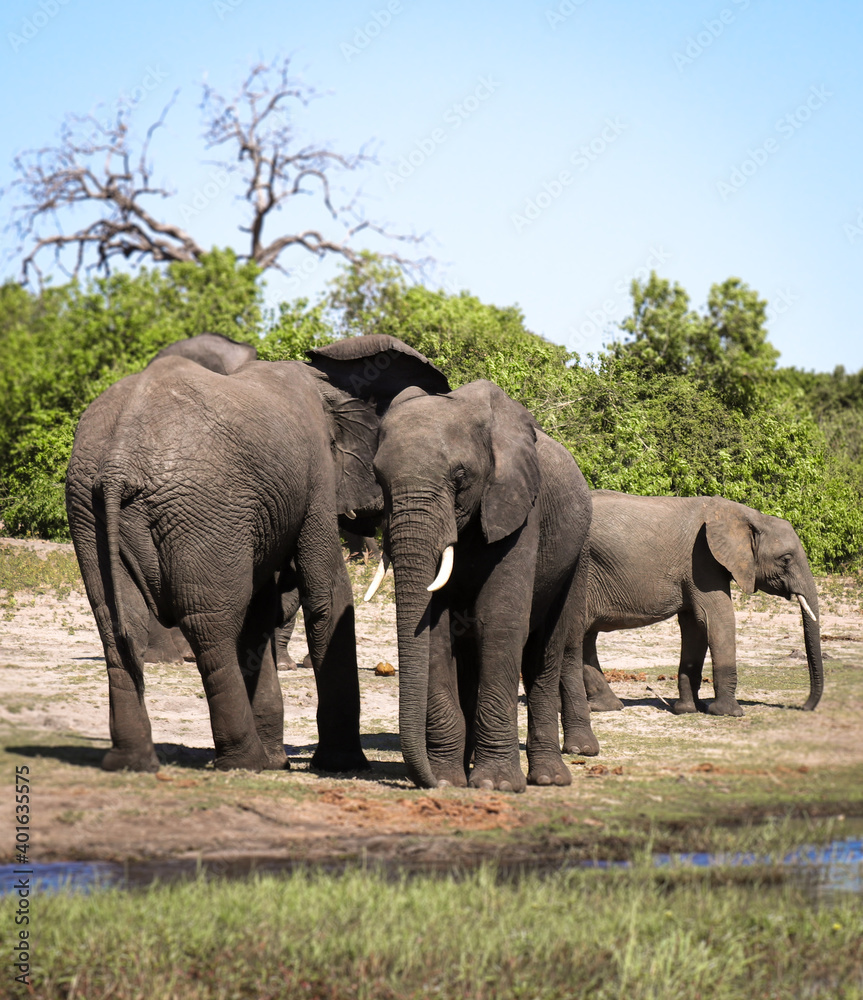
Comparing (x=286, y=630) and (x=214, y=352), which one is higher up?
(x=214, y=352)

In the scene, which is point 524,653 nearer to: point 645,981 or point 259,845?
point 259,845

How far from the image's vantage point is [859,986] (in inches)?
197

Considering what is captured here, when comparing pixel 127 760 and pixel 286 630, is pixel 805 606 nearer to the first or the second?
pixel 286 630

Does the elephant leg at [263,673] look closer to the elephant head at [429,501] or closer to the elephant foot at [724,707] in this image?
the elephant head at [429,501]

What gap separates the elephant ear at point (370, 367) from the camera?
903cm

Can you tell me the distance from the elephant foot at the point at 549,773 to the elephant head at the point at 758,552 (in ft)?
15.7

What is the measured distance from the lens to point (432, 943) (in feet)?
16.4

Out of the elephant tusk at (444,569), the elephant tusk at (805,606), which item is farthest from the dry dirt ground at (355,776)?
the elephant tusk at (444,569)

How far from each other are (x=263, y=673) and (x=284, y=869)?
9.73 feet

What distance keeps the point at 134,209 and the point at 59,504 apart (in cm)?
2540

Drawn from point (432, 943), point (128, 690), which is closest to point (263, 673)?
point (128, 690)

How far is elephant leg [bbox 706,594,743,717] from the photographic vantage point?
1212cm

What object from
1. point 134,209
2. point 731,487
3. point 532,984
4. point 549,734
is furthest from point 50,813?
point 134,209

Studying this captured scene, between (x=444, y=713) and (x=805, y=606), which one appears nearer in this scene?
(x=444, y=713)
